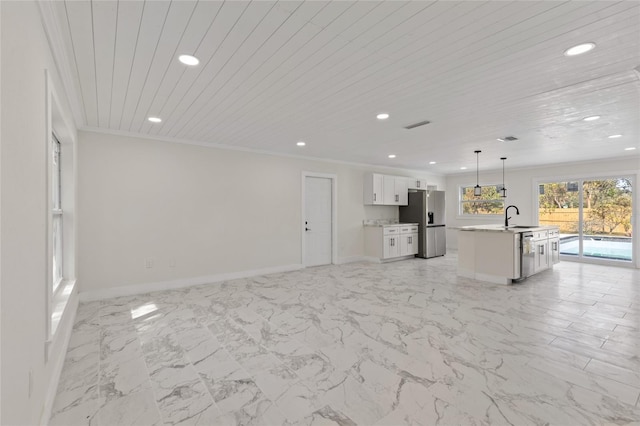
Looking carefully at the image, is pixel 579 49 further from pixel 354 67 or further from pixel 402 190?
pixel 402 190

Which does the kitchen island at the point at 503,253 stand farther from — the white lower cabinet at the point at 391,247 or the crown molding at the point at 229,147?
the crown molding at the point at 229,147

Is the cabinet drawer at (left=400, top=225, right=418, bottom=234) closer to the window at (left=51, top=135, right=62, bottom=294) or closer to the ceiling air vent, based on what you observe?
the ceiling air vent

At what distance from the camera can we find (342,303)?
13.0 feet

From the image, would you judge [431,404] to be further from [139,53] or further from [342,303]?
[139,53]

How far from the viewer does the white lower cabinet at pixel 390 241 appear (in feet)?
22.8

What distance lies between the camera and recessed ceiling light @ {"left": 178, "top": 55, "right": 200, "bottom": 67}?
2270 millimetres

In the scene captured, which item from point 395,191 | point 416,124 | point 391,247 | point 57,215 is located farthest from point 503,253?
point 57,215

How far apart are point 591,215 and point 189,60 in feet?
28.7

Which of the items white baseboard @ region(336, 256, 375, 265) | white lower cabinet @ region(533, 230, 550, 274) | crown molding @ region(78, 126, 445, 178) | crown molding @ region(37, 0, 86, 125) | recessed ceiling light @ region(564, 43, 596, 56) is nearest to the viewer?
crown molding @ region(37, 0, 86, 125)

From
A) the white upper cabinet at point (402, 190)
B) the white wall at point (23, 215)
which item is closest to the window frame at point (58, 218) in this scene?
the white wall at point (23, 215)

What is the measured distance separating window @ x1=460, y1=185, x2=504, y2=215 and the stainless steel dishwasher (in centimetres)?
345

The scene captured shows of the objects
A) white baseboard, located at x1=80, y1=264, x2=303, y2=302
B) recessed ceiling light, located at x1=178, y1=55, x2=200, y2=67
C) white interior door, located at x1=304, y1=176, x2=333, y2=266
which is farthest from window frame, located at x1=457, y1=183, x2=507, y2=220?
recessed ceiling light, located at x1=178, y1=55, x2=200, y2=67

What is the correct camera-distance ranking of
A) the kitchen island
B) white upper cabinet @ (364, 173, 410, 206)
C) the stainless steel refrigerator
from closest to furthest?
the kitchen island
white upper cabinet @ (364, 173, 410, 206)
the stainless steel refrigerator

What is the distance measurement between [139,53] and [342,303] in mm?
3427
